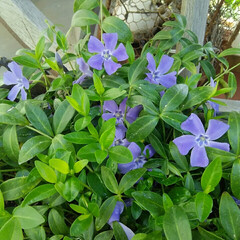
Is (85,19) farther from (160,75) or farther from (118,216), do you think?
(118,216)

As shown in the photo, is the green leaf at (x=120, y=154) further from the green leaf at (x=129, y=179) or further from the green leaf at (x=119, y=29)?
the green leaf at (x=119, y=29)

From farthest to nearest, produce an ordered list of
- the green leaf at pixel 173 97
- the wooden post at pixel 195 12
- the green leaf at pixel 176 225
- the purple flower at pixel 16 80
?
the wooden post at pixel 195 12, the purple flower at pixel 16 80, the green leaf at pixel 173 97, the green leaf at pixel 176 225

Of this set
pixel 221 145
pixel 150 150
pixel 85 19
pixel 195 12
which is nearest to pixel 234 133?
pixel 221 145

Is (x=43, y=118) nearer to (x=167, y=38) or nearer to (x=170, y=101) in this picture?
(x=170, y=101)

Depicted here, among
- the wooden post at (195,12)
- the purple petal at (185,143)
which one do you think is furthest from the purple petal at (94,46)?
the wooden post at (195,12)

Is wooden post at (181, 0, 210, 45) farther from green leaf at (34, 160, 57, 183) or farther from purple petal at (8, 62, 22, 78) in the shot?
green leaf at (34, 160, 57, 183)

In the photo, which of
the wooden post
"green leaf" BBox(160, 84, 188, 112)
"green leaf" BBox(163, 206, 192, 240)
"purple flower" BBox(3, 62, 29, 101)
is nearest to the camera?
"green leaf" BBox(163, 206, 192, 240)

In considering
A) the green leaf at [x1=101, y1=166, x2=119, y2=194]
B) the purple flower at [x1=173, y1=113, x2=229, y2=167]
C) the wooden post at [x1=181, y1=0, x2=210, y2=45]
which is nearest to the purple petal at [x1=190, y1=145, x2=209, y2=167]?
the purple flower at [x1=173, y1=113, x2=229, y2=167]
